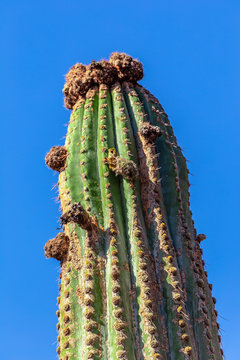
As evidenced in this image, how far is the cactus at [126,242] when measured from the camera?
4.64 metres

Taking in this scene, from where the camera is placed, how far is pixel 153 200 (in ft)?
18.8

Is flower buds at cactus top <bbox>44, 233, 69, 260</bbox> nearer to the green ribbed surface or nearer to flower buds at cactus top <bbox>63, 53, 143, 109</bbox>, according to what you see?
the green ribbed surface

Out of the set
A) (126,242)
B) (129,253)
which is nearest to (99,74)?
(126,242)

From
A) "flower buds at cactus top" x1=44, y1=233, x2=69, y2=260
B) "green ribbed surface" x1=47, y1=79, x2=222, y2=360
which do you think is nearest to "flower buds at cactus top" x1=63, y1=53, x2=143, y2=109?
"green ribbed surface" x1=47, y1=79, x2=222, y2=360

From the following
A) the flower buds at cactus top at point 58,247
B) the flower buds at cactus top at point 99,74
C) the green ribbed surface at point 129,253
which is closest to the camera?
the green ribbed surface at point 129,253

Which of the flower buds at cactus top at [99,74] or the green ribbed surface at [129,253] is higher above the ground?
the flower buds at cactus top at [99,74]

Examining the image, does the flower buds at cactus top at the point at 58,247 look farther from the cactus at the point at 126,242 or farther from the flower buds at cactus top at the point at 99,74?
the flower buds at cactus top at the point at 99,74

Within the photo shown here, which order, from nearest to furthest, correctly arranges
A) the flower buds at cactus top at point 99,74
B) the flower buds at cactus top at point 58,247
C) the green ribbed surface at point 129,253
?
the green ribbed surface at point 129,253 → the flower buds at cactus top at point 58,247 → the flower buds at cactus top at point 99,74

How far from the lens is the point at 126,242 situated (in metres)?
5.29

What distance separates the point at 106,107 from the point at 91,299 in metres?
2.81

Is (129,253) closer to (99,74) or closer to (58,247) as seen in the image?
(58,247)

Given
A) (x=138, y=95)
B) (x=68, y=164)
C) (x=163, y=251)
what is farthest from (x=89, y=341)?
(x=138, y=95)

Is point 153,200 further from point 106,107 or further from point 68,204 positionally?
point 106,107

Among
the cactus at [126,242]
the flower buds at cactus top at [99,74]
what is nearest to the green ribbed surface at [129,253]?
the cactus at [126,242]
